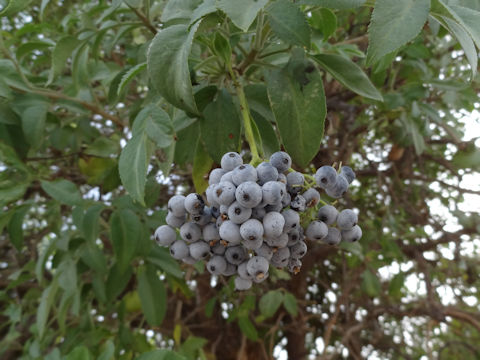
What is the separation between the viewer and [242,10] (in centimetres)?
55

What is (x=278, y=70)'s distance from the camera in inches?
30.8

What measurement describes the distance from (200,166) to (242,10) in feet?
1.43

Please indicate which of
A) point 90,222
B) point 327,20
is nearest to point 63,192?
point 90,222

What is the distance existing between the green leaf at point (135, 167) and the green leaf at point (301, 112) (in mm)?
244

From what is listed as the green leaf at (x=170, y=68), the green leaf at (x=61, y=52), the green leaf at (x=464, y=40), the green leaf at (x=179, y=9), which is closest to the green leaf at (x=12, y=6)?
the green leaf at (x=61, y=52)

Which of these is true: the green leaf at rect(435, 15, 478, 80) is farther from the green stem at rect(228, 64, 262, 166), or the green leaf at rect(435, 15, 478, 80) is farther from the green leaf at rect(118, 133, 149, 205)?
the green leaf at rect(118, 133, 149, 205)

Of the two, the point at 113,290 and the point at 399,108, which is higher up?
A: the point at 399,108

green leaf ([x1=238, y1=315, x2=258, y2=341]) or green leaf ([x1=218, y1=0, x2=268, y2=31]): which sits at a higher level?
green leaf ([x1=218, y1=0, x2=268, y2=31])

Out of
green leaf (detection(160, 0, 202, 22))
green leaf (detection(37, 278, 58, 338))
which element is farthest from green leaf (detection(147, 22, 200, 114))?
green leaf (detection(37, 278, 58, 338))

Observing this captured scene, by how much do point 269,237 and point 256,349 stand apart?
2012 mm

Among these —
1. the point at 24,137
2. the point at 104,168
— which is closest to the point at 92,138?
the point at 104,168

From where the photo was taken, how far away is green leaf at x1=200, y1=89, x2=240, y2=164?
0.84 meters

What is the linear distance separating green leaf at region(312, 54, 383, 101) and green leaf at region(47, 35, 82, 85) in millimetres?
688

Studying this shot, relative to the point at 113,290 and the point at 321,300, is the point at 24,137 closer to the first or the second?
the point at 113,290
